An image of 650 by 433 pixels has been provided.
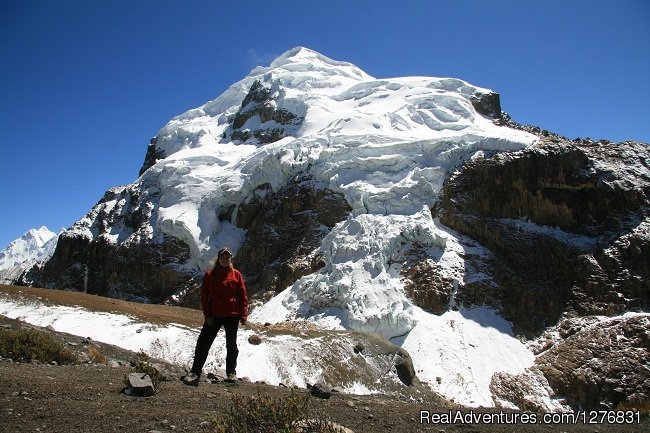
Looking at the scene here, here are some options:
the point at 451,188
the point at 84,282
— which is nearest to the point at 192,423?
the point at 451,188

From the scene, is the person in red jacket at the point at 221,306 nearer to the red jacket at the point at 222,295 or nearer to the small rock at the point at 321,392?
the red jacket at the point at 222,295

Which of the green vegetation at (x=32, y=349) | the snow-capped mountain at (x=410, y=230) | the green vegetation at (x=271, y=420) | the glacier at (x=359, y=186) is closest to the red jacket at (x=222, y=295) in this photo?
the green vegetation at (x=271, y=420)

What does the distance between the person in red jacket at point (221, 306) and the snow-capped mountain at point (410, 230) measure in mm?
16363

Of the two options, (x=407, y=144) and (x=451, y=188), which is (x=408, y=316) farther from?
(x=407, y=144)

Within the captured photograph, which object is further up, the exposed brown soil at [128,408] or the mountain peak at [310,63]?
the mountain peak at [310,63]

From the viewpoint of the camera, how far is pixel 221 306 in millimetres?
8828

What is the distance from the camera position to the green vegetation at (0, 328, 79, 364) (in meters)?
9.51

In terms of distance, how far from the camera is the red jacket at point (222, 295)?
29.0ft

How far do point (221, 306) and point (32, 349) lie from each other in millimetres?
4408

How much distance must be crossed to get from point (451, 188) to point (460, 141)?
16.2ft

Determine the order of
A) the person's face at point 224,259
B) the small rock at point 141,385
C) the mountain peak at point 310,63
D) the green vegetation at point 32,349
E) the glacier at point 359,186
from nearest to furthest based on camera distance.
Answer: the small rock at point 141,385, the person's face at point 224,259, the green vegetation at point 32,349, the glacier at point 359,186, the mountain peak at point 310,63

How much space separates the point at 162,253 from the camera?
4462cm

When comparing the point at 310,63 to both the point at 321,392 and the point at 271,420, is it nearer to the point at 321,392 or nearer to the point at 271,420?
the point at 321,392

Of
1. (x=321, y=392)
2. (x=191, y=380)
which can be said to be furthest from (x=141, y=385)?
(x=321, y=392)
